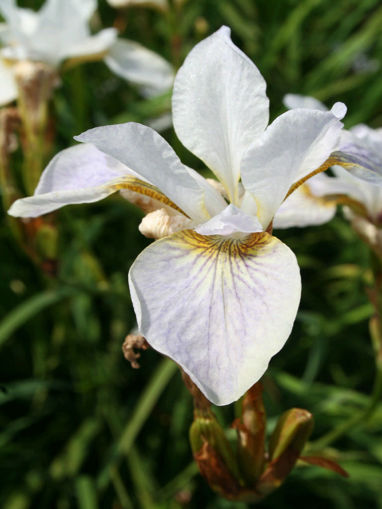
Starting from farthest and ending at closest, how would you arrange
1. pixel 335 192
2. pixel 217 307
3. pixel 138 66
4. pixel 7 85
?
pixel 138 66
pixel 7 85
pixel 335 192
pixel 217 307

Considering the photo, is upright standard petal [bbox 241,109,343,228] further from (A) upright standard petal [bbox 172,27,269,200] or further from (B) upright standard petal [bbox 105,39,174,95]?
(B) upright standard petal [bbox 105,39,174,95]

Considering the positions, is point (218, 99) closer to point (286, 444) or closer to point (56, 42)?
point (286, 444)

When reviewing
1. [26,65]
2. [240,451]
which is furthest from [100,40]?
[240,451]

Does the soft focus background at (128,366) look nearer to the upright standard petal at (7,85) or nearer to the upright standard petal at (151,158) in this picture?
the upright standard petal at (7,85)

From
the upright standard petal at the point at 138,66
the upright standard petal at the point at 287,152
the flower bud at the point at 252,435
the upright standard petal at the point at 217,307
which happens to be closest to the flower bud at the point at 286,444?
the flower bud at the point at 252,435

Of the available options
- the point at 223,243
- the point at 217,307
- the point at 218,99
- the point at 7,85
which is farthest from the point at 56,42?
the point at 217,307

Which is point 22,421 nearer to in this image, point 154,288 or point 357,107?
point 154,288
